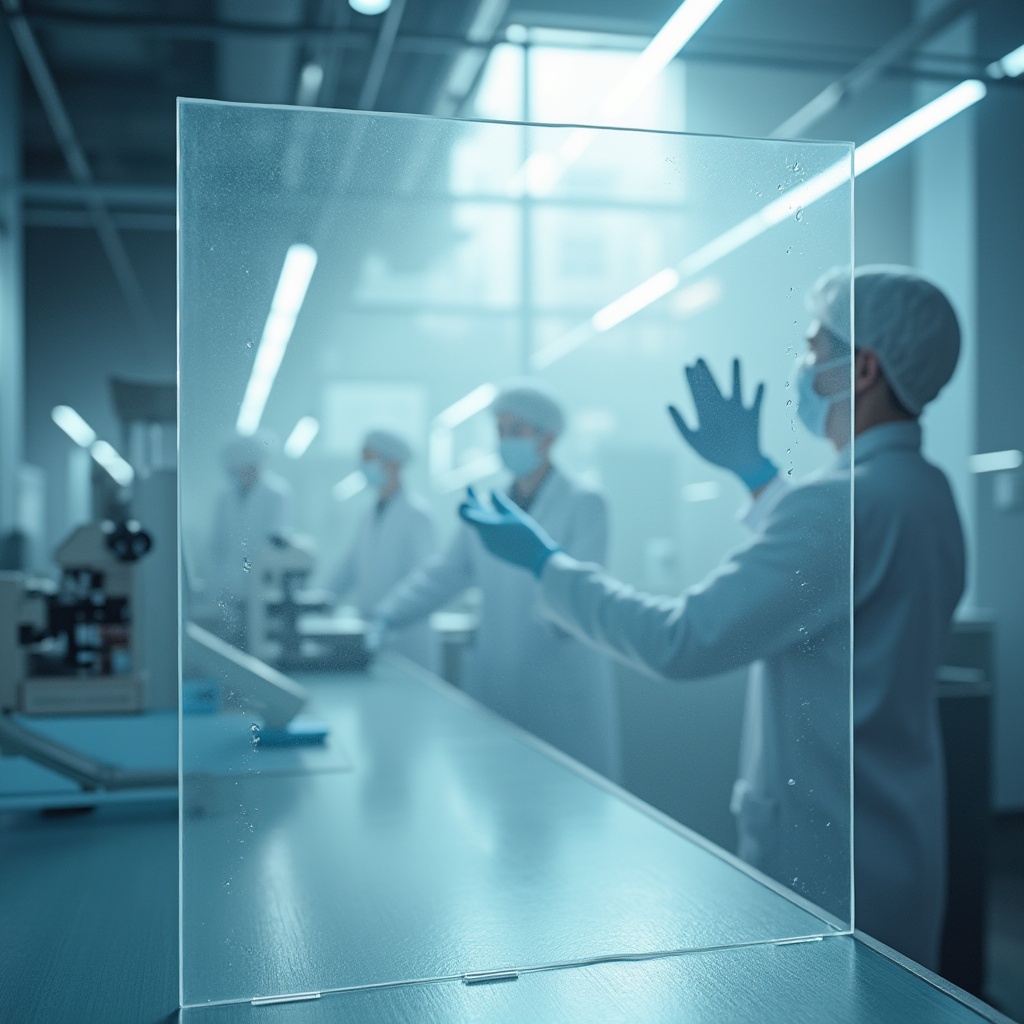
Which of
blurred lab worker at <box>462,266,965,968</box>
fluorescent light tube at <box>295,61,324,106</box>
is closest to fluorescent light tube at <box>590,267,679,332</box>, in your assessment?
blurred lab worker at <box>462,266,965,968</box>

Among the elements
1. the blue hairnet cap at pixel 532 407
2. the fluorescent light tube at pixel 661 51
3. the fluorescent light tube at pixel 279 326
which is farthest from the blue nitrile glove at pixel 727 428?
the fluorescent light tube at pixel 661 51

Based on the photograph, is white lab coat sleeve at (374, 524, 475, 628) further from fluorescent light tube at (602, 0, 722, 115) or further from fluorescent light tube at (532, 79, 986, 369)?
fluorescent light tube at (602, 0, 722, 115)

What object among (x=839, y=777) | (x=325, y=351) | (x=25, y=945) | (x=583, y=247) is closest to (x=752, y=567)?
(x=839, y=777)

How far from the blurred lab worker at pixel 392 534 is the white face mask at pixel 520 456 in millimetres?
1513

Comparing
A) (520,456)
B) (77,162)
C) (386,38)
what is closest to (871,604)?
(520,456)

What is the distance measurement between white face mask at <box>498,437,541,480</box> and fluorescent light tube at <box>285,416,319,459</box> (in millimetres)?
1545

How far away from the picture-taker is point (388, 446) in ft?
13.4

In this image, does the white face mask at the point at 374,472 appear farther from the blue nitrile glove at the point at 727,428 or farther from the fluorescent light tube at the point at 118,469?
the blue nitrile glove at the point at 727,428

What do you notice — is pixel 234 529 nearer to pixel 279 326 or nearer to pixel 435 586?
pixel 279 326

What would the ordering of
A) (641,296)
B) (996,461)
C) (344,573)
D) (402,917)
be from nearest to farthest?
(402,917) → (641,296) → (996,461) → (344,573)

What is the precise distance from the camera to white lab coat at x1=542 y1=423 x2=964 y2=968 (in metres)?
1.05

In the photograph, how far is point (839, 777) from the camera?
94 cm

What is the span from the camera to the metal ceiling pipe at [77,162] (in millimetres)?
4629

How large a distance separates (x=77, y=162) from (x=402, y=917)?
6.35 meters
